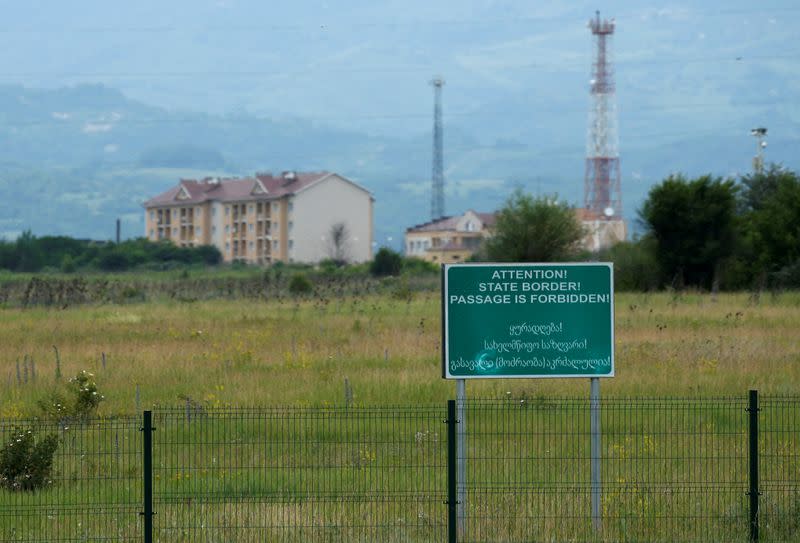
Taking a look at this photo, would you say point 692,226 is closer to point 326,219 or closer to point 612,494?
point 612,494

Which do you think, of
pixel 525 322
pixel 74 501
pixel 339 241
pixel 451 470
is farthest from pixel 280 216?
pixel 451 470

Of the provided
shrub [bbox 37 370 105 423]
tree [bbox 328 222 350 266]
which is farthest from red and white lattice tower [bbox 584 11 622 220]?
shrub [bbox 37 370 105 423]

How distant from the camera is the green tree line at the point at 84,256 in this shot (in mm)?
110625

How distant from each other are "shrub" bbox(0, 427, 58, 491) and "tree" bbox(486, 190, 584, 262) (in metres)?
52.1

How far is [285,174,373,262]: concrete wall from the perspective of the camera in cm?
14300

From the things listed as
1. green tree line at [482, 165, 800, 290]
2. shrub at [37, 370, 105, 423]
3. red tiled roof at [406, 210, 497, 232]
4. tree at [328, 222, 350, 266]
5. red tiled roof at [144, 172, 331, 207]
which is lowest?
shrub at [37, 370, 105, 423]

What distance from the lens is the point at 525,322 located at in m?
12.3

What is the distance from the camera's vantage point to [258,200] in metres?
146

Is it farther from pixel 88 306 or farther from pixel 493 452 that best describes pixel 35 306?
pixel 493 452

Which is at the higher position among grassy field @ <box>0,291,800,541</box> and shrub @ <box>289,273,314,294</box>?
shrub @ <box>289,273,314,294</box>

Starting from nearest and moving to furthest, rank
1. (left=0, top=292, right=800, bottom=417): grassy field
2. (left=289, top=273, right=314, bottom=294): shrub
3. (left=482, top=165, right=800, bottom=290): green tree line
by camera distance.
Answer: (left=0, top=292, right=800, bottom=417): grassy field → (left=289, top=273, right=314, bottom=294): shrub → (left=482, top=165, right=800, bottom=290): green tree line

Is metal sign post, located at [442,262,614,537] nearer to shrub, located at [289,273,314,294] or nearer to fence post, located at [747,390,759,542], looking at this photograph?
fence post, located at [747,390,759,542]

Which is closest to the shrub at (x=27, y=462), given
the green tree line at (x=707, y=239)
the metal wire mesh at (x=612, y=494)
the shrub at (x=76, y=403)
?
the shrub at (x=76, y=403)

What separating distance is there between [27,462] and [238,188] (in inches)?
5510
